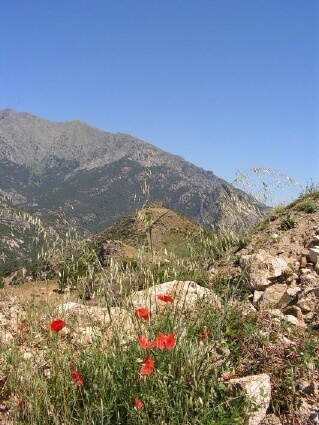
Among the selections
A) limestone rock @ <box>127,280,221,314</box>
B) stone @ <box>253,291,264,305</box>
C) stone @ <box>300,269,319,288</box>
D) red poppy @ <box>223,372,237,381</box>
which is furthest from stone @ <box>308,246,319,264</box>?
red poppy @ <box>223,372,237,381</box>

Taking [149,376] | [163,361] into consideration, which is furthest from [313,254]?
[149,376]

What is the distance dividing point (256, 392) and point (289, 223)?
7364 mm

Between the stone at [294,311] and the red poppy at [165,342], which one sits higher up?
the stone at [294,311]

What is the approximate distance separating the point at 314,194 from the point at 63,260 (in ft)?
34.4

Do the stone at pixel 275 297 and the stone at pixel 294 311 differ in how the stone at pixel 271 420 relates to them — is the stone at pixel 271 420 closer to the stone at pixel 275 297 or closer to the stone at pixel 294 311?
the stone at pixel 294 311

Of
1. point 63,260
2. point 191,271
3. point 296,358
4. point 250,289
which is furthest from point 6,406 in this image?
point 250,289

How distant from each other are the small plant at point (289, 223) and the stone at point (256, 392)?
7.09m

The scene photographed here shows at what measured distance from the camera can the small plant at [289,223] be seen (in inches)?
419

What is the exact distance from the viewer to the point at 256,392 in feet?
12.9

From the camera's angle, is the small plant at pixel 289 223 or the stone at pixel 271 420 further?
the small plant at pixel 289 223

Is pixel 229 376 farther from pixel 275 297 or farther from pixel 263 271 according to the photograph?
pixel 263 271

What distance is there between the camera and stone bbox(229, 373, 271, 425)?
376cm

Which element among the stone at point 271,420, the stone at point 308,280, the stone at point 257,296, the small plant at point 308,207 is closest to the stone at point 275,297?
the stone at point 257,296

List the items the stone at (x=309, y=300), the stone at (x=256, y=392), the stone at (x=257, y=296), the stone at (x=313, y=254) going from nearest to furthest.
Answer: the stone at (x=256, y=392), the stone at (x=309, y=300), the stone at (x=257, y=296), the stone at (x=313, y=254)
